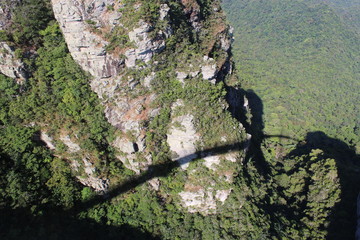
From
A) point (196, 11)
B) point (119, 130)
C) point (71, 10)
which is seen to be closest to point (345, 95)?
point (196, 11)

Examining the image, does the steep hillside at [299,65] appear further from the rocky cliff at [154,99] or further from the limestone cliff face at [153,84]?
the limestone cliff face at [153,84]

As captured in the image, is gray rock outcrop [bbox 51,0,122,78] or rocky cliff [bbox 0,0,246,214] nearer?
gray rock outcrop [bbox 51,0,122,78]

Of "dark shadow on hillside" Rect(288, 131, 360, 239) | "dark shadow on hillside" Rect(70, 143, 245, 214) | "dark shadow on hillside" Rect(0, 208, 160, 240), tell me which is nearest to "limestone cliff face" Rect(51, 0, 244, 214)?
"dark shadow on hillside" Rect(70, 143, 245, 214)

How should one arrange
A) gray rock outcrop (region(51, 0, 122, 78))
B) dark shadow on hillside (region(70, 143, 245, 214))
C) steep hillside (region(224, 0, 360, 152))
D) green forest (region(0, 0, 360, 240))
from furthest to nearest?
steep hillside (region(224, 0, 360, 152)) → dark shadow on hillside (region(70, 143, 245, 214)) → green forest (region(0, 0, 360, 240)) → gray rock outcrop (region(51, 0, 122, 78))

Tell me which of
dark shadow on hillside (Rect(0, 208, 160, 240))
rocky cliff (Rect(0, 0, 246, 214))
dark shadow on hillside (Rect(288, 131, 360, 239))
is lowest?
dark shadow on hillside (Rect(288, 131, 360, 239))

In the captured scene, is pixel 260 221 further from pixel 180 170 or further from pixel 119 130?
pixel 119 130

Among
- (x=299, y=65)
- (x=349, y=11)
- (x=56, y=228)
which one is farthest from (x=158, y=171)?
(x=349, y=11)

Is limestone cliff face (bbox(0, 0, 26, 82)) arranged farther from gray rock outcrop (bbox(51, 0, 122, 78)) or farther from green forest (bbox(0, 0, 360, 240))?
gray rock outcrop (bbox(51, 0, 122, 78))
